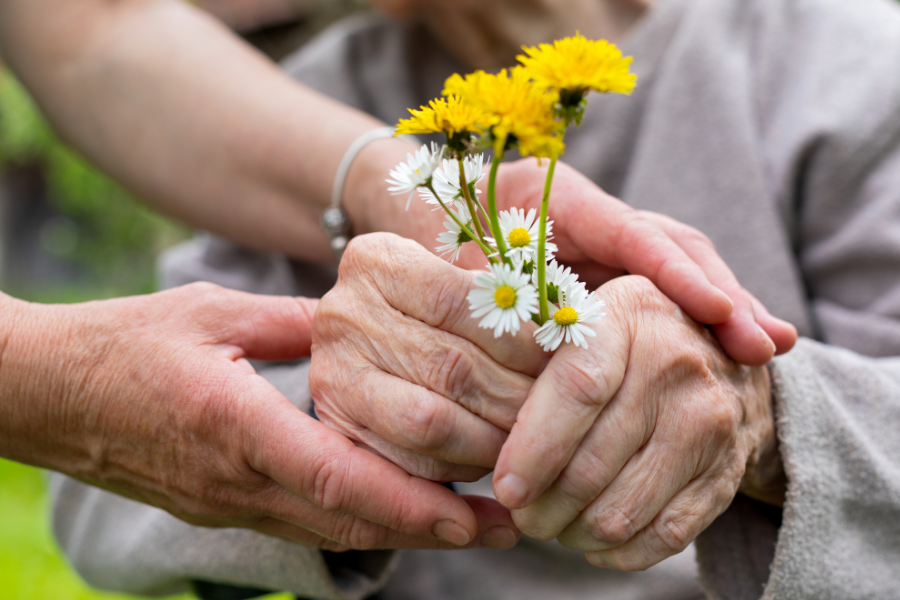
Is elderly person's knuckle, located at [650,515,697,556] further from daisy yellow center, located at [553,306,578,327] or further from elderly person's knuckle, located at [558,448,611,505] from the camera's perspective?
daisy yellow center, located at [553,306,578,327]

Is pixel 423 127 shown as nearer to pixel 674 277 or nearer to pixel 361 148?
pixel 674 277

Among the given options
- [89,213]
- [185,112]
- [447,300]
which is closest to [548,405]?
[447,300]

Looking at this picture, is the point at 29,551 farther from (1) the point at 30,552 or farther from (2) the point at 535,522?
(2) the point at 535,522

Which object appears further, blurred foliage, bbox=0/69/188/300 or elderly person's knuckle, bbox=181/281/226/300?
blurred foliage, bbox=0/69/188/300

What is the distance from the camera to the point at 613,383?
55 centimetres

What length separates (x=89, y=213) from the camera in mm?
5570

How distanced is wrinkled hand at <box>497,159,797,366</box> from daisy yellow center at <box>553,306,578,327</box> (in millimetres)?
180

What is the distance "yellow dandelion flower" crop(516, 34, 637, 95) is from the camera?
1.39 feet

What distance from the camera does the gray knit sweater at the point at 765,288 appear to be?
73 centimetres

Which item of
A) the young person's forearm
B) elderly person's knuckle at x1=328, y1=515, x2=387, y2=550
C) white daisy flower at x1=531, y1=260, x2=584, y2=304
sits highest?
the young person's forearm

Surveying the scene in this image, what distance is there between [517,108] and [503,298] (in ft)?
0.47

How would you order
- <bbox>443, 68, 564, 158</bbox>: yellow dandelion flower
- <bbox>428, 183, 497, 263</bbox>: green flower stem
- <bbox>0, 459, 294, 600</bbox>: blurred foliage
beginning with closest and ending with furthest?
1. <bbox>443, 68, 564, 158</bbox>: yellow dandelion flower
2. <bbox>428, 183, 497, 263</bbox>: green flower stem
3. <bbox>0, 459, 294, 600</bbox>: blurred foliage

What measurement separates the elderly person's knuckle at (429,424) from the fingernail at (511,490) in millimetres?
71

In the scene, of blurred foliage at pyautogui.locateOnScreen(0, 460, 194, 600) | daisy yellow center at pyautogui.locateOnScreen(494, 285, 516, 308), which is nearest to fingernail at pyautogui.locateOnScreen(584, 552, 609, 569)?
daisy yellow center at pyautogui.locateOnScreen(494, 285, 516, 308)
